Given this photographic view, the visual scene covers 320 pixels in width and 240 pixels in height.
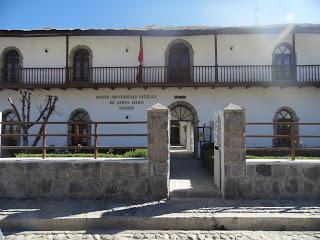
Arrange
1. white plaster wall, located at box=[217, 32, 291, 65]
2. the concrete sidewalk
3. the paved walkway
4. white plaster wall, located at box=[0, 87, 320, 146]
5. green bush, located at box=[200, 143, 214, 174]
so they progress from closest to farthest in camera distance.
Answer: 1. the concrete sidewalk
2. the paved walkway
3. green bush, located at box=[200, 143, 214, 174]
4. white plaster wall, located at box=[0, 87, 320, 146]
5. white plaster wall, located at box=[217, 32, 291, 65]

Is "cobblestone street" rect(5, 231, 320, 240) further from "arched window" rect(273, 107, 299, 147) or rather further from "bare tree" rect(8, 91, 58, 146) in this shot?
"arched window" rect(273, 107, 299, 147)

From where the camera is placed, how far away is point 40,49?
1795 cm

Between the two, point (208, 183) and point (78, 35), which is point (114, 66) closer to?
point (78, 35)

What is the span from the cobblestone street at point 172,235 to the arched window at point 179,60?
12488mm

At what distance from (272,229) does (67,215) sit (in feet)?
12.3

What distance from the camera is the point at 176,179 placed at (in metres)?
8.98

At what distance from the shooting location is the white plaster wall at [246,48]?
17609mm

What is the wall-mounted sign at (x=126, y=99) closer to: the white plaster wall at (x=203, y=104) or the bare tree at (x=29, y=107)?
the white plaster wall at (x=203, y=104)

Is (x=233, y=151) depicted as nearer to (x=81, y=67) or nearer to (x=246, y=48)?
(x=246, y=48)

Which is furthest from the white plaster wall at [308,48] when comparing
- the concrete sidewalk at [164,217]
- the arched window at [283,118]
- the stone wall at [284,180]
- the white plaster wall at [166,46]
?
the concrete sidewalk at [164,217]

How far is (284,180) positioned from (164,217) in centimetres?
308

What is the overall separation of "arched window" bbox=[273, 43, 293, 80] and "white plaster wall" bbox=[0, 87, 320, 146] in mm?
857

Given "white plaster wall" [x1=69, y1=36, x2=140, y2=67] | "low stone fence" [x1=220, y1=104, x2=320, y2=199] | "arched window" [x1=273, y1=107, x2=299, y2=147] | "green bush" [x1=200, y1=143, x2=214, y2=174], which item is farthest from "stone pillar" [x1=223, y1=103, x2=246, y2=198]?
"white plaster wall" [x1=69, y1=36, x2=140, y2=67]

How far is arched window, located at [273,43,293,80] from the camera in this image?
57.4ft
